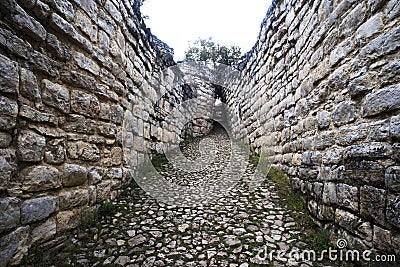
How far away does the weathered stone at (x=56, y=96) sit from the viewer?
1.80m

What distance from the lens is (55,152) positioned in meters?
1.87

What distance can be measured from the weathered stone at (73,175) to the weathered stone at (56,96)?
0.52 meters

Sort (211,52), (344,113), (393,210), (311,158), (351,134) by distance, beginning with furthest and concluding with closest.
Answer: (211,52) < (311,158) < (344,113) < (351,134) < (393,210)

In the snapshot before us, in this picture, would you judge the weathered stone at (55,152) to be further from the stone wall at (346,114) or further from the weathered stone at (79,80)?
the stone wall at (346,114)

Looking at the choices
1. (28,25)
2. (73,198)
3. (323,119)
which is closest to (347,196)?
(323,119)

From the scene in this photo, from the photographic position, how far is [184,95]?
7.27m

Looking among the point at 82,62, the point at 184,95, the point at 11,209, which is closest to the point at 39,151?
the point at 11,209

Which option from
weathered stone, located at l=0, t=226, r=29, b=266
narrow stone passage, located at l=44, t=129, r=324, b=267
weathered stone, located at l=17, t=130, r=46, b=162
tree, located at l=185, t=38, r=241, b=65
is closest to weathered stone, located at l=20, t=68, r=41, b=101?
weathered stone, located at l=17, t=130, r=46, b=162

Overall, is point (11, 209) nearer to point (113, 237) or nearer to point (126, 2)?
point (113, 237)

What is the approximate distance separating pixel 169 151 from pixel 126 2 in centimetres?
345

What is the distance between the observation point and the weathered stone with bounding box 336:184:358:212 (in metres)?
1.73

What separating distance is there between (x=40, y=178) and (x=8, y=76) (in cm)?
76

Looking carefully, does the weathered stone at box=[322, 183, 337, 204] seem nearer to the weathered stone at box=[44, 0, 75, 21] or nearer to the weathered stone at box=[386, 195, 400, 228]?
the weathered stone at box=[386, 195, 400, 228]

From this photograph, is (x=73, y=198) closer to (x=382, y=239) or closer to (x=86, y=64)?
(x=86, y=64)
